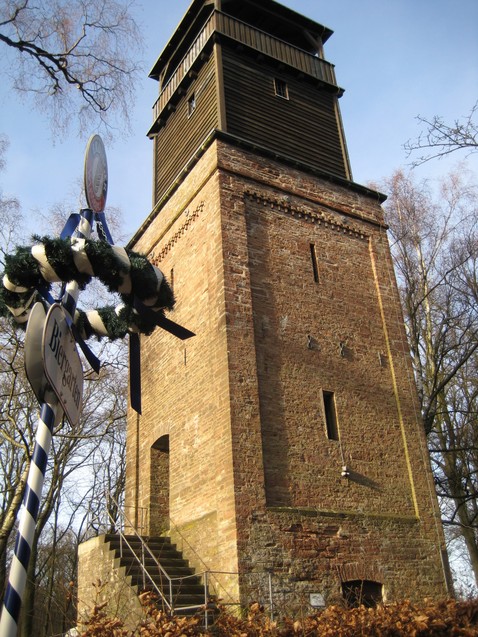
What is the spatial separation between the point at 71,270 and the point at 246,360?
6.62 metres

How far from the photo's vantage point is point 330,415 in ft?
40.9

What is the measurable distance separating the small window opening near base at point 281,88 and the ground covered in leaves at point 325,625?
44.1 ft

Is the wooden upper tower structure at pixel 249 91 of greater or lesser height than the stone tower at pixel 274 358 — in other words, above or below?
above

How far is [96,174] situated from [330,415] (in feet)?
26.3

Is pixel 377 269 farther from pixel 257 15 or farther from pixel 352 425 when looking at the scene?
pixel 257 15

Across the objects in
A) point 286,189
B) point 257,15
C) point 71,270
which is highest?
point 257,15

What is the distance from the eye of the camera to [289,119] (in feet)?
53.2

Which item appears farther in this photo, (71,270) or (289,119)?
(289,119)

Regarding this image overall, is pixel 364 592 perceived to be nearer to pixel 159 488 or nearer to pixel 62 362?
pixel 159 488

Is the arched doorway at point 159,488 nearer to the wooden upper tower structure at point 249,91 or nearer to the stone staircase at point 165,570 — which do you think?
the stone staircase at point 165,570

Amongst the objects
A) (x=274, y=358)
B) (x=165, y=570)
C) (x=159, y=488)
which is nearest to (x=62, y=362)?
(x=165, y=570)

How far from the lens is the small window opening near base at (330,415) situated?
1221cm

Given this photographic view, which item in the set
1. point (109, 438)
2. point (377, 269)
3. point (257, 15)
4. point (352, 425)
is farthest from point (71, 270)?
point (109, 438)

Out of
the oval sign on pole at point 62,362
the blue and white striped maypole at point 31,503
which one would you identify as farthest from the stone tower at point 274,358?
the oval sign on pole at point 62,362
